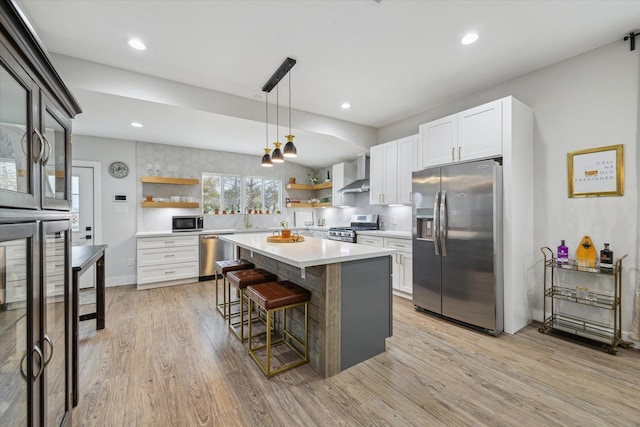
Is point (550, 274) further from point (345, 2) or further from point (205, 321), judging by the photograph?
point (205, 321)

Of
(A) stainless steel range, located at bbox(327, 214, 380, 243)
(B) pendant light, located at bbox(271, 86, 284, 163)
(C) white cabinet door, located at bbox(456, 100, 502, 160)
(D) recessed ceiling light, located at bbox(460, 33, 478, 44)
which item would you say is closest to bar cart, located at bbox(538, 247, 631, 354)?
(C) white cabinet door, located at bbox(456, 100, 502, 160)

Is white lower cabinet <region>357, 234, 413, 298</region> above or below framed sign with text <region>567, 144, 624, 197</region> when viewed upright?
below

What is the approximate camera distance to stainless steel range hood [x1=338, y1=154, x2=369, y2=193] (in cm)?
517

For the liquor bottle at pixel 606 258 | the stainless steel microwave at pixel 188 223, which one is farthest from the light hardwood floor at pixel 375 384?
the stainless steel microwave at pixel 188 223

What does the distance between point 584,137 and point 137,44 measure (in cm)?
437

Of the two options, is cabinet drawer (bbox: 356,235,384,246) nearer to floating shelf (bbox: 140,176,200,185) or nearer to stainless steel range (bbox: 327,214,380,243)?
stainless steel range (bbox: 327,214,380,243)

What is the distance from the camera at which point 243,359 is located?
92.4 inches

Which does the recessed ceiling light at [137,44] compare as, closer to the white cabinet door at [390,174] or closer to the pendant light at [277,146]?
the pendant light at [277,146]

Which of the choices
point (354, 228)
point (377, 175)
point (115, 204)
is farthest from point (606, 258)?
point (115, 204)

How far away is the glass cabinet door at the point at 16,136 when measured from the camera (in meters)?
0.78

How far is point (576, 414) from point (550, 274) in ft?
5.54

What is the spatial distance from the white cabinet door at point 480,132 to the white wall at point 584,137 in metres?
0.57

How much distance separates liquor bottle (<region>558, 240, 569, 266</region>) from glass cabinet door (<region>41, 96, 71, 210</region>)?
3891 millimetres

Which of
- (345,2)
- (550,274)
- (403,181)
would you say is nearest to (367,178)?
(403,181)
